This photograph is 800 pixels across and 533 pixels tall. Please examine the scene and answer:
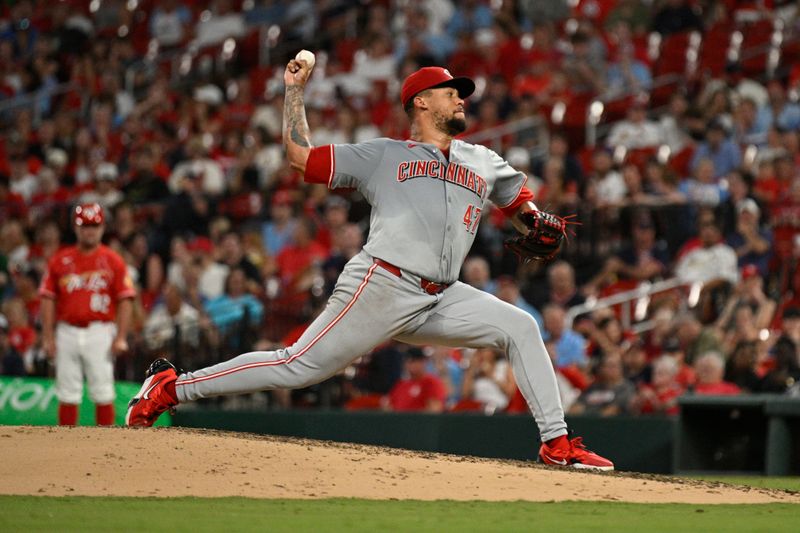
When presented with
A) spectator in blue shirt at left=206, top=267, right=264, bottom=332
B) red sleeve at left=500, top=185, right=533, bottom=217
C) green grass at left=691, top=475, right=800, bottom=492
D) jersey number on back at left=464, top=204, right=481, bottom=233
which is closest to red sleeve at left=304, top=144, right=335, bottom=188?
jersey number on back at left=464, top=204, right=481, bottom=233

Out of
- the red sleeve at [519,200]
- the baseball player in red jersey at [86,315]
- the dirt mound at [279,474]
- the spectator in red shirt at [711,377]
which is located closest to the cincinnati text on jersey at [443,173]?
the red sleeve at [519,200]

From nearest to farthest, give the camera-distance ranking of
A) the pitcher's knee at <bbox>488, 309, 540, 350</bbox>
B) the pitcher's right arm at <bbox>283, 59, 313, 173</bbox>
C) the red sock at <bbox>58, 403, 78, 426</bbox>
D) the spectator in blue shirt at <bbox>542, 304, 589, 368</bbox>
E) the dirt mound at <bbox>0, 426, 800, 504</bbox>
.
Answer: the dirt mound at <bbox>0, 426, 800, 504</bbox>
the pitcher's right arm at <bbox>283, 59, 313, 173</bbox>
the pitcher's knee at <bbox>488, 309, 540, 350</bbox>
the red sock at <bbox>58, 403, 78, 426</bbox>
the spectator in blue shirt at <bbox>542, 304, 589, 368</bbox>

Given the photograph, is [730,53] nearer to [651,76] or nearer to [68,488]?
[651,76]

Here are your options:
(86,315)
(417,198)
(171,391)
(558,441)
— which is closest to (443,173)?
(417,198)

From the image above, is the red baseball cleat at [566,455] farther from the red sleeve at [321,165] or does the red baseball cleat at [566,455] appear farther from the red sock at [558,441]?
the red sleeve at [321,165]

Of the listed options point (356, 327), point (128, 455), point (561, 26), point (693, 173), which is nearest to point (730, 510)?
point (356, 327)

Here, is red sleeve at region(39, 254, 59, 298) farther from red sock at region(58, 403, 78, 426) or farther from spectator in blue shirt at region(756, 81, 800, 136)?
spectator in blue shirt at region(756, 81, 800, 136)
